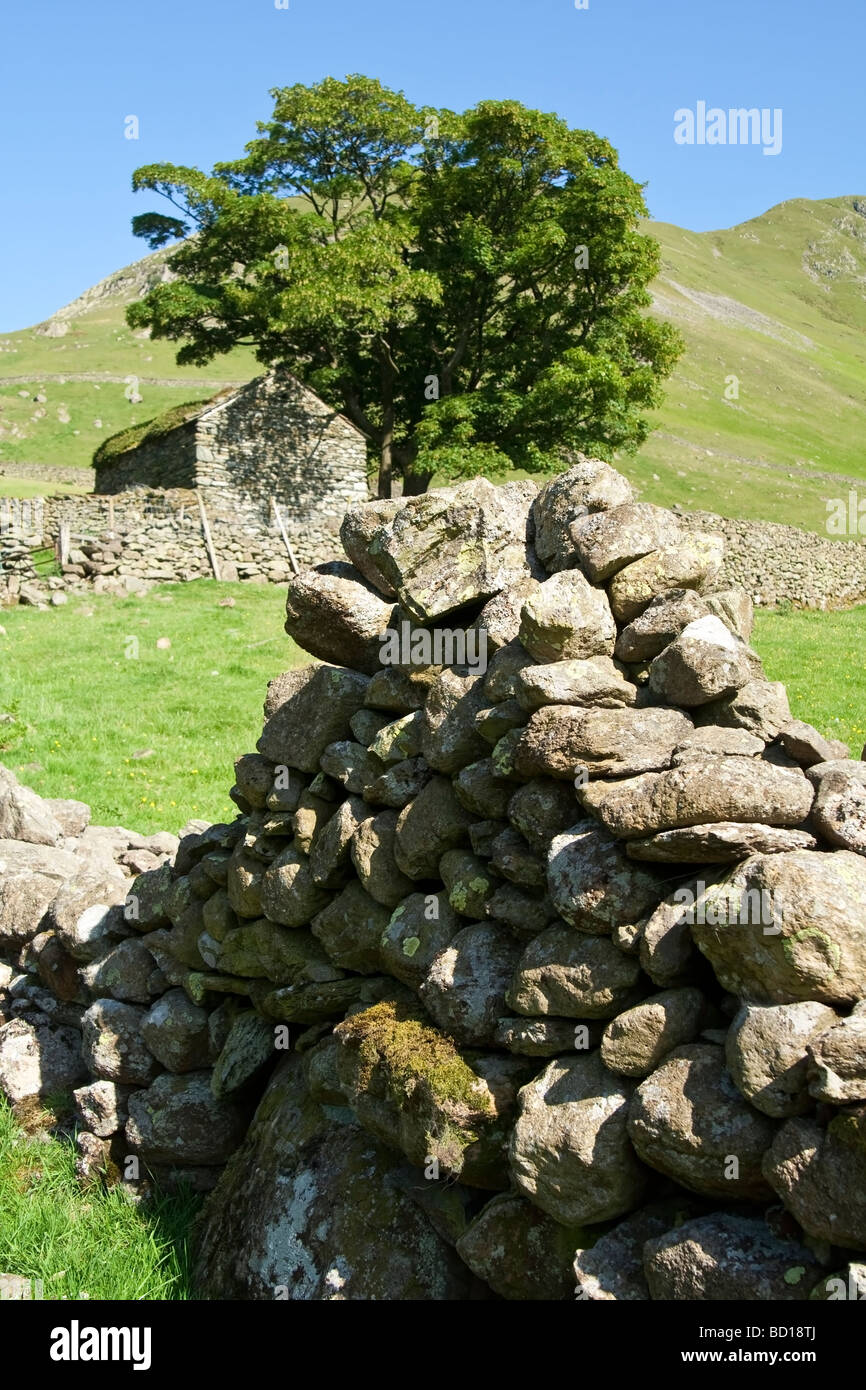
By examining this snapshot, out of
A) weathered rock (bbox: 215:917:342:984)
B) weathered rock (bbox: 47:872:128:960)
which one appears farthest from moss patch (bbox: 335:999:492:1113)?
weathered rock (bbox: 47:872:128:960)

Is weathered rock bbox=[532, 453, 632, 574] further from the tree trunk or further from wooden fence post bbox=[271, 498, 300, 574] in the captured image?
the tree trunk

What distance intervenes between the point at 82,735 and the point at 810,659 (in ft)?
43.5

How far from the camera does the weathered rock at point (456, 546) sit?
19.7 feet

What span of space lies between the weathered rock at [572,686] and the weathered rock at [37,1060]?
5026 mm

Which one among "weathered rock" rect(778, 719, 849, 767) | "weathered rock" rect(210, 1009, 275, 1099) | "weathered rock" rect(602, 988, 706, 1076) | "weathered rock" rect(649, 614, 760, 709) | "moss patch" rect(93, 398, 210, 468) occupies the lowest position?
"weathered rock" rect(210, 1009, 275, 1099)

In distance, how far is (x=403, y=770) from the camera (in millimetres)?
5906

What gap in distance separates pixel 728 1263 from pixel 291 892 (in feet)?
10.7

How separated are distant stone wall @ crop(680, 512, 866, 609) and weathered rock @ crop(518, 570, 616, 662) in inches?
1172

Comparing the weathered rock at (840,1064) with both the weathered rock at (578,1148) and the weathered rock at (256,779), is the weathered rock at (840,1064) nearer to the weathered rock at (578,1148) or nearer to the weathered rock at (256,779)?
the weathered rock at (578,1148)

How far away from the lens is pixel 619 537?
5.44 m

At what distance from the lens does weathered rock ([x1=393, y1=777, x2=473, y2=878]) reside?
555 cm

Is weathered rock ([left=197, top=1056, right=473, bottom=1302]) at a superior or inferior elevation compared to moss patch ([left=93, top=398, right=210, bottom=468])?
inferior
